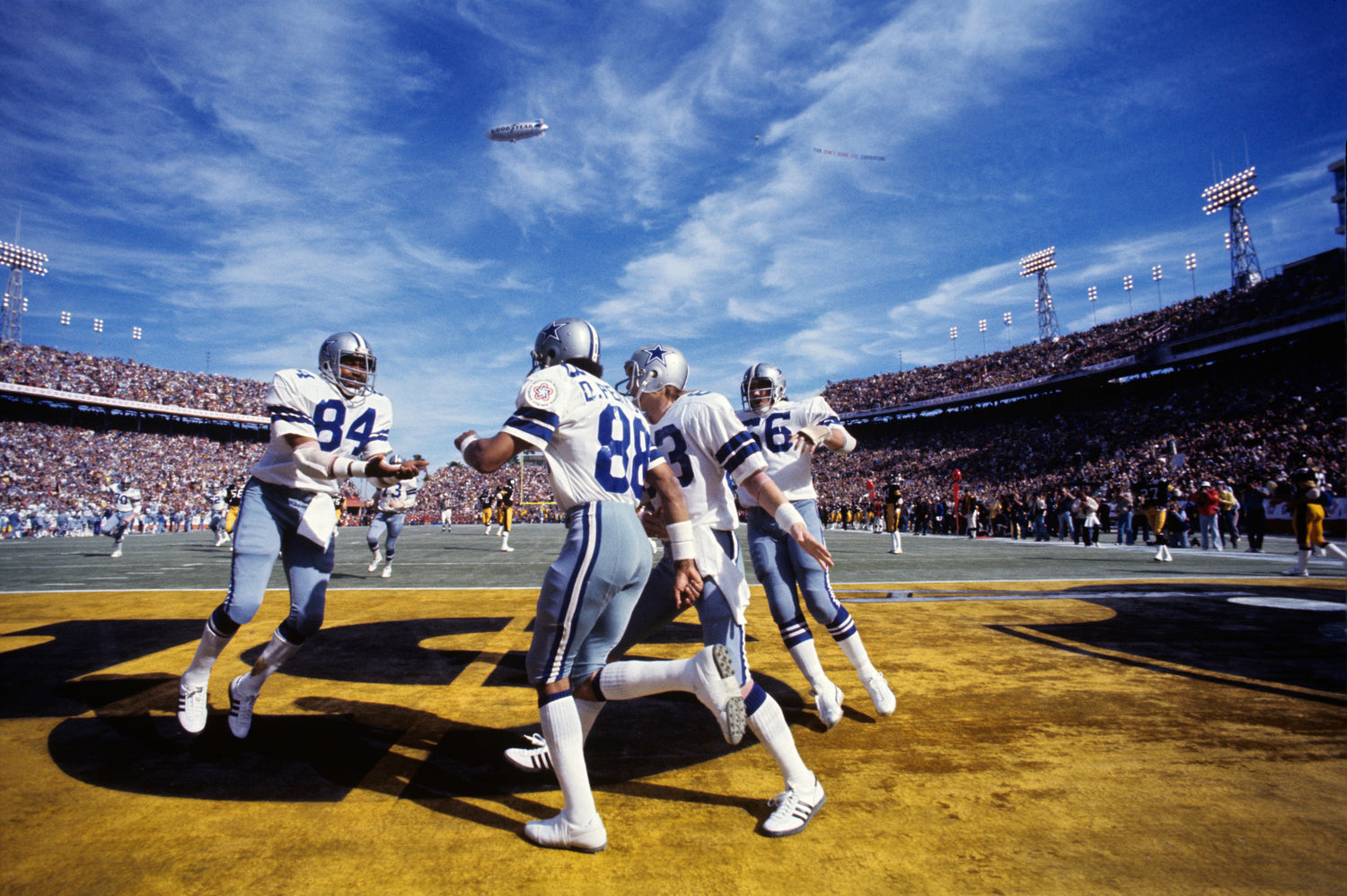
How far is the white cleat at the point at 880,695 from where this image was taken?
140 inches

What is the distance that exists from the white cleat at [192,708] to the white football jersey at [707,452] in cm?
274

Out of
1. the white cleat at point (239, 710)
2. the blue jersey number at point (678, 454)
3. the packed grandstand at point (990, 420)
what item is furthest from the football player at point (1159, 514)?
the white cleat at point (239, 710)

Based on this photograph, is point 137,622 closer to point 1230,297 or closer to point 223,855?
point 223,855

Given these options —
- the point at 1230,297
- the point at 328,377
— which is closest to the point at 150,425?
the point at 328,377

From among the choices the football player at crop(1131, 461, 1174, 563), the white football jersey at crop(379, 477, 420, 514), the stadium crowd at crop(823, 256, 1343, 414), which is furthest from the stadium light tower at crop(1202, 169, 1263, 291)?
the white football jersey at crop(379, 477, 420, 514)

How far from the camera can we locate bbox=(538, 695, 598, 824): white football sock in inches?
90.5

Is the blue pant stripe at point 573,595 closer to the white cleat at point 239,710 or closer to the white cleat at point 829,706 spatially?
the white cleat at point 829,706

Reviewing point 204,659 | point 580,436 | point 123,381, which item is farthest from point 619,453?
point 123,381

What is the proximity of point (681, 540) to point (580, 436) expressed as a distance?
24.7 inches

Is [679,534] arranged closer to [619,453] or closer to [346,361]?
[619,453]

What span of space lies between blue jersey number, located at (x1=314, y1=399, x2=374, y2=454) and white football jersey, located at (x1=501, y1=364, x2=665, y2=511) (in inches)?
77.3

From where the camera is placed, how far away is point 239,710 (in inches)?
134

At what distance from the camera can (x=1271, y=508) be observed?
72.2 feet

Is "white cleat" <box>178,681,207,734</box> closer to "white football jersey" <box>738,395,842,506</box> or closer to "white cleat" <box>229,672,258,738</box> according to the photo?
"white cleat" <box>229,672,258,738</box>
